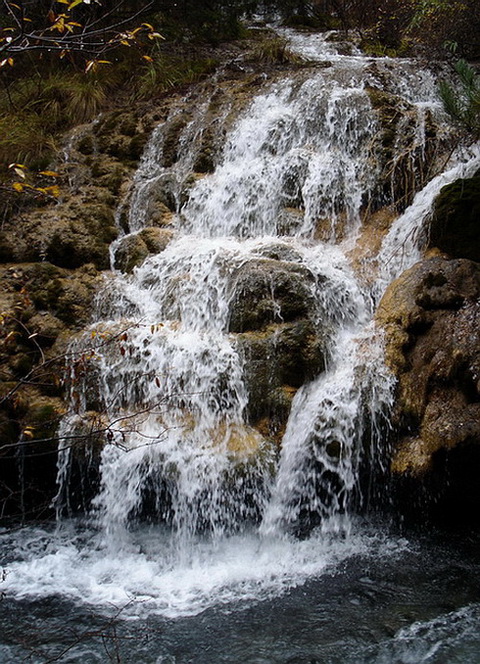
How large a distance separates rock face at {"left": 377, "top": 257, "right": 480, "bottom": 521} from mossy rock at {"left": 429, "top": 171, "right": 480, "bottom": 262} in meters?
0.42

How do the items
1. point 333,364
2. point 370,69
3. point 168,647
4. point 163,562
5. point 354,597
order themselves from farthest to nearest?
point 370,69, point 333,364, point 163,562, point 354,597, point 168,647

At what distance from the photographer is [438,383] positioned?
4582 mm

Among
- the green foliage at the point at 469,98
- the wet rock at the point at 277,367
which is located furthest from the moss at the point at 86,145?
the green foliage at the point at 469,98

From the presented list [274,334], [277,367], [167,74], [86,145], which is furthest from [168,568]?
[167,74]

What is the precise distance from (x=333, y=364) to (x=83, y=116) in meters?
7.00

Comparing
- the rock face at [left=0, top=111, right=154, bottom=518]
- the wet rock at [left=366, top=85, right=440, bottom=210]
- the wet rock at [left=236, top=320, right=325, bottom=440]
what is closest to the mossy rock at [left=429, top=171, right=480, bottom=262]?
the wet rock at [left=366, top=85, right=440, bottom=210]

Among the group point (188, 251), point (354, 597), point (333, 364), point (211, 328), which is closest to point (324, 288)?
point (333, 364)

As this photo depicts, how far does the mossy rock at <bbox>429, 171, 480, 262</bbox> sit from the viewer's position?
550 cm

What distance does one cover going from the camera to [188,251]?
680 cm

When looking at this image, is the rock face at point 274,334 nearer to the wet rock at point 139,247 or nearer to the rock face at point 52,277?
the wet rock at point 139,247

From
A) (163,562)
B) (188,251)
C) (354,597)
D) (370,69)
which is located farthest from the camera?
(370,69)

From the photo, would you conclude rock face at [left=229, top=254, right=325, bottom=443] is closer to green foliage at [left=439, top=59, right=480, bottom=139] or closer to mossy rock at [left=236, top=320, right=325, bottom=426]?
mossy rock at [left=236, top=320, right=325, bottom=426]

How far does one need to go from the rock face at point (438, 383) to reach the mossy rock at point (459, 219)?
16.5 inches

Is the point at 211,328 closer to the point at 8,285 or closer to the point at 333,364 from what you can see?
the point at 333,364
